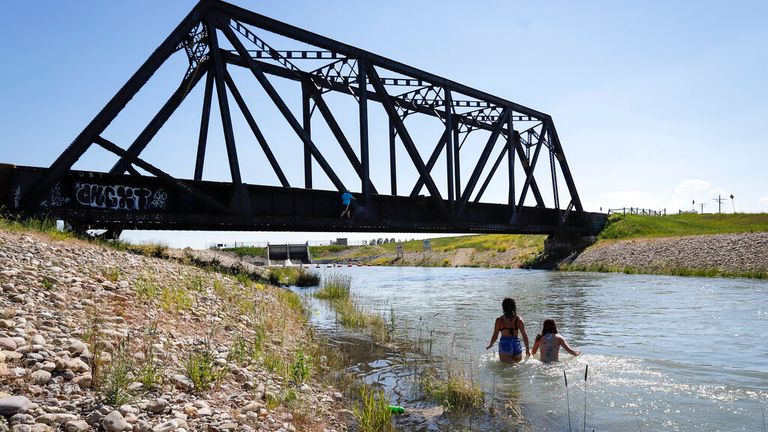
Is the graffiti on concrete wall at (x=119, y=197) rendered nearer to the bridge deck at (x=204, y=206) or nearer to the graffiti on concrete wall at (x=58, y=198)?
the bridge deck at (x=204, y=206)

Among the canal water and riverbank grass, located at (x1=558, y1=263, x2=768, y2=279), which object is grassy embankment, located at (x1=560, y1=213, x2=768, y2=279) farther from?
the canal water

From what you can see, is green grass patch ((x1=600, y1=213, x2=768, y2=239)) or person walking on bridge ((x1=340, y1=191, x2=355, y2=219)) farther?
green grass patch ((x1=600, y1=213, x2=768, y2=239))

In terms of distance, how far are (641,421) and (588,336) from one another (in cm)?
755

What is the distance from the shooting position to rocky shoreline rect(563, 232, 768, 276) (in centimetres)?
3888

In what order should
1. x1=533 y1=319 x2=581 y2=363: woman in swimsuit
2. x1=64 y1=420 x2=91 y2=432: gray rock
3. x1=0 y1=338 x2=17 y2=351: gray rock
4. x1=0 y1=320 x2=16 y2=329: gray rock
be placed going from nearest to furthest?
1. x1=64 y1=420 x2=91 y2=432: gray rock
2. x1=0 y1=338 x2=17 y2=351: gray rock
3. x1=0 y1=320 x2=16 y2=329: gray rock
4. x1=533 y1=319 x2=581 y2=363: woman in swimsuit

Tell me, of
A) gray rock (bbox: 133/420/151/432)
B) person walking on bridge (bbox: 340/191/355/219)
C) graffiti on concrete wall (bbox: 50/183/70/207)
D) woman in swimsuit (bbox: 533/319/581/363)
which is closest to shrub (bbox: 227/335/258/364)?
gray rock (bbox: 133/420/151/432)

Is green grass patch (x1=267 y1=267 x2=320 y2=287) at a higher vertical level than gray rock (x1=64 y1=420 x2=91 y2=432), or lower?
lower

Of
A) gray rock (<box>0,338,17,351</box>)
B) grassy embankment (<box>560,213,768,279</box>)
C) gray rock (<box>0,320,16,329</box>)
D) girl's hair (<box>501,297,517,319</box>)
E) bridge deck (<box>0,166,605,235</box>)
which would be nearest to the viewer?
gray rock (<box>0,338,17,351</box>)

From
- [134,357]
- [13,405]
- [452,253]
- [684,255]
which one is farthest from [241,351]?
[452,253]

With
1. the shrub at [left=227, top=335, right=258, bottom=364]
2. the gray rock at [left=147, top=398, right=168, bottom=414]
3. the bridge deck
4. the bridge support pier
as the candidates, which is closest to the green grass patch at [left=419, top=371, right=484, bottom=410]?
the shrub at [left=227, top=335, right=258, bottom=364]

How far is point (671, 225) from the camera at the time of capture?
196 feet

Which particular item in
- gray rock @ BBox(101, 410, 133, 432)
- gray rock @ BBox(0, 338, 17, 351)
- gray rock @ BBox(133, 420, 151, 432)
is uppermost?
gray rock @ BBox(0, 338, 17, 351)

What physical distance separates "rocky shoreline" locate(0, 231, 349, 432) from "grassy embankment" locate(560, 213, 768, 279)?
128ft

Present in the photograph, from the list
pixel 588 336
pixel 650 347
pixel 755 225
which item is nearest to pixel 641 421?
pixel 650 347
